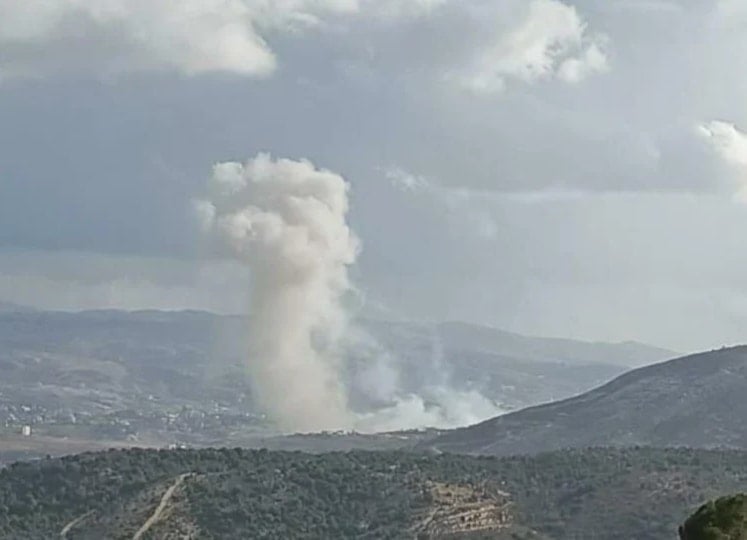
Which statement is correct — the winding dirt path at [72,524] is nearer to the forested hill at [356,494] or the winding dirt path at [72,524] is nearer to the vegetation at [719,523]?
the forested hill at [356,494]

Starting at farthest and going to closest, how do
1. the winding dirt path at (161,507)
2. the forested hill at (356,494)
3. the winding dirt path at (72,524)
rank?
1. the winding dirt path at (72,524)
2. the forested hill at (356,494)
3. the winding dirt path at (161,507)

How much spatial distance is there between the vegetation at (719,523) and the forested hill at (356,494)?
2340 inches

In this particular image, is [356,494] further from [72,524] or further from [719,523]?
[719,523]

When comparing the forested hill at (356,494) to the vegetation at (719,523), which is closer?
the vegetation at (719,523)

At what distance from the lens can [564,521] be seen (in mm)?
128000

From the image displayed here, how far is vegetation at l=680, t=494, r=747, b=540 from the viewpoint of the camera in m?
57.0

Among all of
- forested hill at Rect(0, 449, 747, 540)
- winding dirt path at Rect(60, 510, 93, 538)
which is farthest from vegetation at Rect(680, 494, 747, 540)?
winding dirt path at Rect(60, 510, 93, 538)

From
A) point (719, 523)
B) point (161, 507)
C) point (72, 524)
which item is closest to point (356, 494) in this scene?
point (161, 507)

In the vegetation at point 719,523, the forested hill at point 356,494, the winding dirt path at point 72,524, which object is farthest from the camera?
the winding dirt path at point 72,524

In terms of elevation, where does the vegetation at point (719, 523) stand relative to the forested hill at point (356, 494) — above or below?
below

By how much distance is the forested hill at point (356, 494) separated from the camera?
125 m

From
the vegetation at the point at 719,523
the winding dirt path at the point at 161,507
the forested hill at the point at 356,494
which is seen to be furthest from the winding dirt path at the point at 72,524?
the vegetation at the point at 719,523

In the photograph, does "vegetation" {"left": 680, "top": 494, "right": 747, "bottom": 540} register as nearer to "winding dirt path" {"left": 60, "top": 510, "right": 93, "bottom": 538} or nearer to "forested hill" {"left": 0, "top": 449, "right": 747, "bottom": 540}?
"forested hill" {"left": 0, "top": 449, "right": 747, "bottom": 540}

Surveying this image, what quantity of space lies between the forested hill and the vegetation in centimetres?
5944
